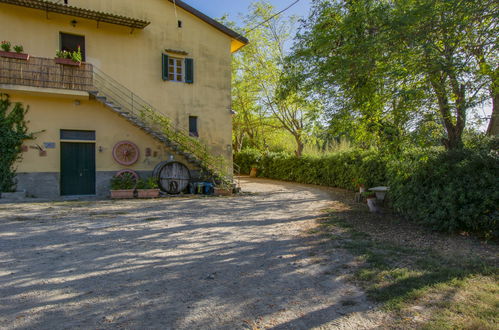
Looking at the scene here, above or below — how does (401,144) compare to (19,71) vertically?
below

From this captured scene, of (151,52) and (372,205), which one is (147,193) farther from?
(372,205)

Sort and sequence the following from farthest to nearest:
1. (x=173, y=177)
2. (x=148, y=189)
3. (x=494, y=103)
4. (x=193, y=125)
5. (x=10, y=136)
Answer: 1. (x=193, y=125)
2. (x=173, y=177)
3. (x=148, y=189)
4. (x=10, y=136)
5. (x=494, y=103)

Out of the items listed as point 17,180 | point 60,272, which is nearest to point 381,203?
point 60,272

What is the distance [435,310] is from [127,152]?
1220cm

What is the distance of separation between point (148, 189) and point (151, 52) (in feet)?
20.2

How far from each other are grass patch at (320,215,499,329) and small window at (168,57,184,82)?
1152 centimetres

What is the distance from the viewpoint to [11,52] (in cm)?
1055

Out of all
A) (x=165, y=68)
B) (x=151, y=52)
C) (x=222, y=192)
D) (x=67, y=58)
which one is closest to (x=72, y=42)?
(x=67, y=58)

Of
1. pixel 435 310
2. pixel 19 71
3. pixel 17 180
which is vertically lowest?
pixel 435 310

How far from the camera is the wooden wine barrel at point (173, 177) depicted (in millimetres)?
13047

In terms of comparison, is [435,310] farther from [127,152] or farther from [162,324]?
[127,152]

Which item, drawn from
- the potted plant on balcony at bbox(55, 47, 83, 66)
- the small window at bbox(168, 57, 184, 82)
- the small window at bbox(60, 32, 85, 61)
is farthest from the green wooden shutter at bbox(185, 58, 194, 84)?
the potted plant on balcony at bbox(55, 47, 83, 66)

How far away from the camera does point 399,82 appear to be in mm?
6652

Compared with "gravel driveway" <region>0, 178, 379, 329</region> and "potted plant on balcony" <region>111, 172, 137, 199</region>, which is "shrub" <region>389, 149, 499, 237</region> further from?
"potted plant on balcony" <region>111, 172, 137, 199</region>
